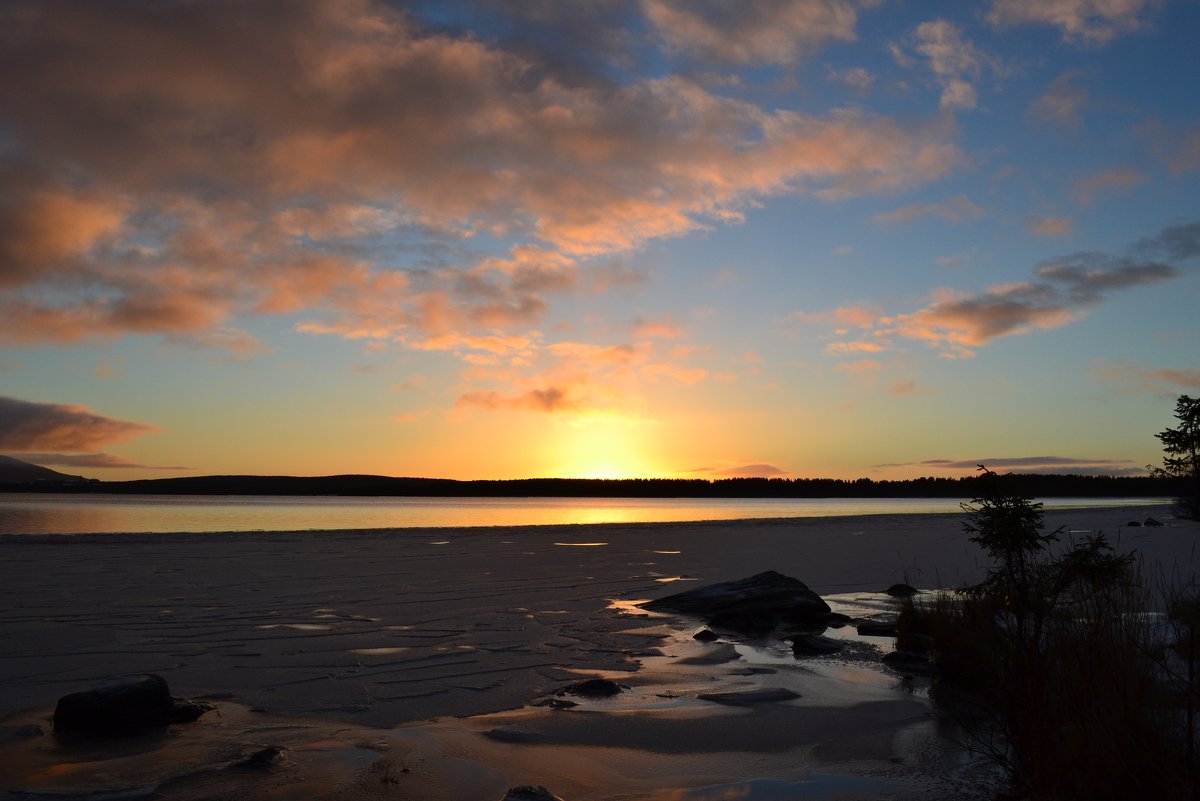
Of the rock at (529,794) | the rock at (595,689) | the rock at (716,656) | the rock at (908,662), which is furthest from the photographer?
the rock at (716,656)

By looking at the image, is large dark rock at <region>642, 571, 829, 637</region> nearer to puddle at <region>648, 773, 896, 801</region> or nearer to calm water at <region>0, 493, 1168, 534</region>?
puddle at <region>648, 773, 896, 801</region>

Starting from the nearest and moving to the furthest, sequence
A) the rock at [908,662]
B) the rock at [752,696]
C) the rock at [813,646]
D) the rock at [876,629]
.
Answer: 1. the rock at [752,696]
2. the rock at [908,662]
3. the rock at [813,646]
4. the rock at [876,629]

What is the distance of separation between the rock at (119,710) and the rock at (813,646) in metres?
6.62

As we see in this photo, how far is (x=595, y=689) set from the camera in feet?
25.0

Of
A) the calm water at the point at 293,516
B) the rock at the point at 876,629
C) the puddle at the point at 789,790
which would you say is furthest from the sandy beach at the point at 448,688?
the calm water at the point at 293,516

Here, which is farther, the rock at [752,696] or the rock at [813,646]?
the rock at [813,646]

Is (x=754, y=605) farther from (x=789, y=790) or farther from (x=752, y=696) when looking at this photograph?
(x=789, y=790)

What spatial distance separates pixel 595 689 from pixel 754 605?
215 inches

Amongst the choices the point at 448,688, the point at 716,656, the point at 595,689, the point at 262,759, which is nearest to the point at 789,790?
the point at 595,689

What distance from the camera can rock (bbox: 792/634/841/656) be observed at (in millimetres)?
9766

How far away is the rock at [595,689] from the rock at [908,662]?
346 cm

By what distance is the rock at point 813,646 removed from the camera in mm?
9766

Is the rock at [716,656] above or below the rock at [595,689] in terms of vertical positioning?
below

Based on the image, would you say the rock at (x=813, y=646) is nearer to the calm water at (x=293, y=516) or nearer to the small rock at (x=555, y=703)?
the small rock at (x=555, y=703)
